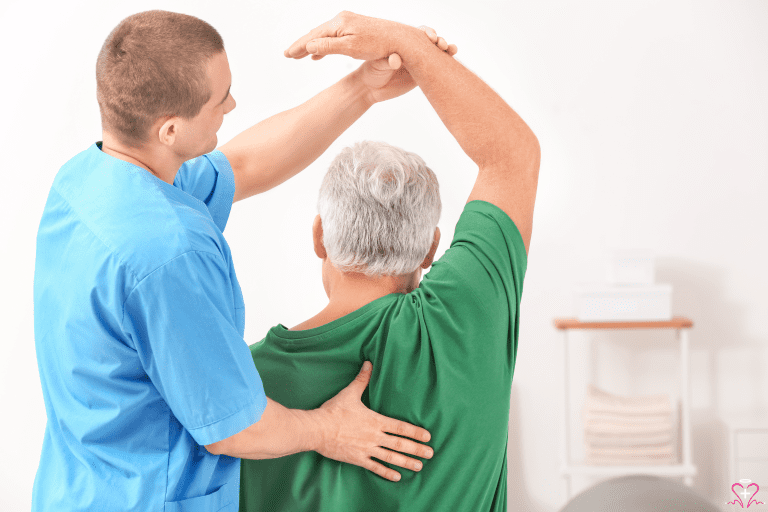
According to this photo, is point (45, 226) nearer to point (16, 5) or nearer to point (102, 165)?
point (102, 165)

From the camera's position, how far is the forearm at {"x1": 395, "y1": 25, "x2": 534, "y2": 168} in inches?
37.7

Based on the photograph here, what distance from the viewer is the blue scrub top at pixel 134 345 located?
717 mm

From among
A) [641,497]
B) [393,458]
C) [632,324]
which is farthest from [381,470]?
[632,324]

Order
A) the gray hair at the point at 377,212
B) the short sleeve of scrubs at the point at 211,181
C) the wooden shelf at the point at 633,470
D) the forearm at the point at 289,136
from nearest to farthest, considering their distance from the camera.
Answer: the gray hair at the point at 377,212 → the short sleeve of scrubs at the point at 211,181 → the forearm at the point at 289,136 → the wooden shelf at the point at 633,470

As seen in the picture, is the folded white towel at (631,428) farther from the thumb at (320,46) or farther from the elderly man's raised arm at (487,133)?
the thumb at (320,46)

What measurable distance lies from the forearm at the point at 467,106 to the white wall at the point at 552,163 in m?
1.53

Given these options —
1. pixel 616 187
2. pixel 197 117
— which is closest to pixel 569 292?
pixel 616 187

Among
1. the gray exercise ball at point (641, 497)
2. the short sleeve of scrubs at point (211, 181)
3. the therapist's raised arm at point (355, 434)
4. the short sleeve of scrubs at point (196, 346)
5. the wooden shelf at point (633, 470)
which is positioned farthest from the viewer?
the wooden shelf at point (633, 470)

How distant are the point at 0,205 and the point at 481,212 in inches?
93.5

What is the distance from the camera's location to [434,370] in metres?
0.89

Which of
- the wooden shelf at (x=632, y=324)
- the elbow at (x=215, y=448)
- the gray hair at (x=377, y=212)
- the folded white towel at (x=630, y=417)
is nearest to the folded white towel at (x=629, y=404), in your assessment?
the folded white towel at (x=630, y=417)

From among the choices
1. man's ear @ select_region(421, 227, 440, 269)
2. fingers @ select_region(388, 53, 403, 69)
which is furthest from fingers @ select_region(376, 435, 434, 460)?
fingers @ select_region(388, 53, 403, 69)

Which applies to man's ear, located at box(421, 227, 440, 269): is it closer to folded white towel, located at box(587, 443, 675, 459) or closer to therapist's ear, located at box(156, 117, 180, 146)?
therapist's ear, located at box(156, 117, 180, 146)

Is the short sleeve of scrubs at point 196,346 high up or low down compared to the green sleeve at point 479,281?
down
